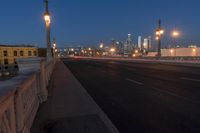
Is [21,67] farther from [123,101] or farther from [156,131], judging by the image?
[156,131]

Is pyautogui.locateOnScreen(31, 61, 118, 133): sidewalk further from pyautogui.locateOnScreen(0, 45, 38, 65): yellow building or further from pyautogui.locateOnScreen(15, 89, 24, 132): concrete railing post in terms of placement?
pyautogui.locateOnScreen(0, 45, 38, 65): yellow building

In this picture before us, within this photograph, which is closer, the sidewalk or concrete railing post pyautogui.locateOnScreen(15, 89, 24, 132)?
concrete railing post pyautogui.locateOnScreen(15, 89, 24, 132)

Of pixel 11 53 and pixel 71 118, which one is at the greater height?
pixel 11 53

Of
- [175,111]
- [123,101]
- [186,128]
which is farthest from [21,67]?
[186,128]

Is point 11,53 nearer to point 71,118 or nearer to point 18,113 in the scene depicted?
point 71,118

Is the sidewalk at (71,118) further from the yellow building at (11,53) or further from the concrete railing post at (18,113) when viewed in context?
the yellow building at (11,53)

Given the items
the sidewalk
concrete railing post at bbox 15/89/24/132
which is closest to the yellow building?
the sidewalk

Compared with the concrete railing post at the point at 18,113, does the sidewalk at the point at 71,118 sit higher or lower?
lower

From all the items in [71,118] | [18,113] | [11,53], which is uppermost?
[11,53]

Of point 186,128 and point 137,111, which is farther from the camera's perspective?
point 137,111

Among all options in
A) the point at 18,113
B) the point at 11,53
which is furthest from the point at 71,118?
the point at 11,53

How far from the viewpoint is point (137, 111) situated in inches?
A: 320

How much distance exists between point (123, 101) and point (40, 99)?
3227 mm

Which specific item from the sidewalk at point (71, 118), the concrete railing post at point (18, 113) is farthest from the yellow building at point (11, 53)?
the concrete railing post at point (18, 113)
